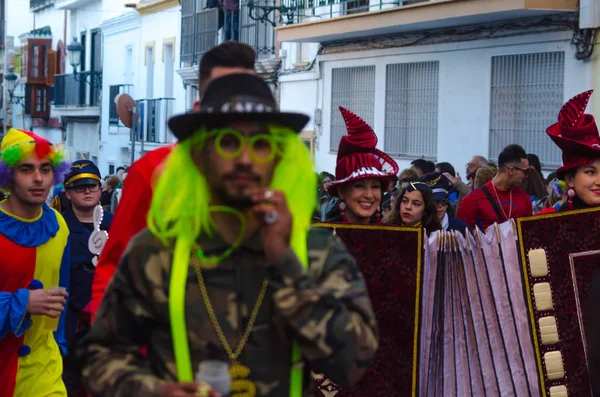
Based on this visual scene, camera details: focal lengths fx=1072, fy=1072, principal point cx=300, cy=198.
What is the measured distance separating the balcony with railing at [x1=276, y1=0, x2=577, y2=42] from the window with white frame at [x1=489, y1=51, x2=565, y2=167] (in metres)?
0.62

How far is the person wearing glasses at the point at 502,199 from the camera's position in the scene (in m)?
8.65

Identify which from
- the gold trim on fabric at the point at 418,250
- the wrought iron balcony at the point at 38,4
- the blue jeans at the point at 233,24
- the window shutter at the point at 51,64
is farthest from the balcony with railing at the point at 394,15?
the wrought iron balcony at the point at 38,4

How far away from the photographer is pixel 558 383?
6148 millimetres

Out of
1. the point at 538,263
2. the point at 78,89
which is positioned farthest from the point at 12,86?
the point at 538,263

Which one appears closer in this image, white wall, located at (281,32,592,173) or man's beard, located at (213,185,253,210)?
man's beard, located at (213,185,253,210)

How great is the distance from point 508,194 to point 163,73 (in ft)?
75.2

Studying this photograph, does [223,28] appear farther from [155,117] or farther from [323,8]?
[155,117]

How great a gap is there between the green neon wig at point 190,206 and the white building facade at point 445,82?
33.2 feet

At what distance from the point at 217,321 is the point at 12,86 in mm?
49082

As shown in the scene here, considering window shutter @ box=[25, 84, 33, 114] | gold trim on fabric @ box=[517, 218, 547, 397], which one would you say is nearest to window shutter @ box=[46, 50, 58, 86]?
window shutter @ box=[25, 84, 33, 114]

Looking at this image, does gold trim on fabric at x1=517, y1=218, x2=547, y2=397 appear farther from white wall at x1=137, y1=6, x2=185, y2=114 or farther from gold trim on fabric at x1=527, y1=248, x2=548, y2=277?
white wall at x1=137, y1=6, x2=185, y2=114

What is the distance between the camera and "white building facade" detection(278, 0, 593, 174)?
1377 cm

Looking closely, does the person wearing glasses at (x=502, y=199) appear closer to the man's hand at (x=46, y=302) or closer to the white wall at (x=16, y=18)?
the man's hand at (x=46, y=302)

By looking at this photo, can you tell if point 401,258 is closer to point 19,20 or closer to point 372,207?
point 372,207
